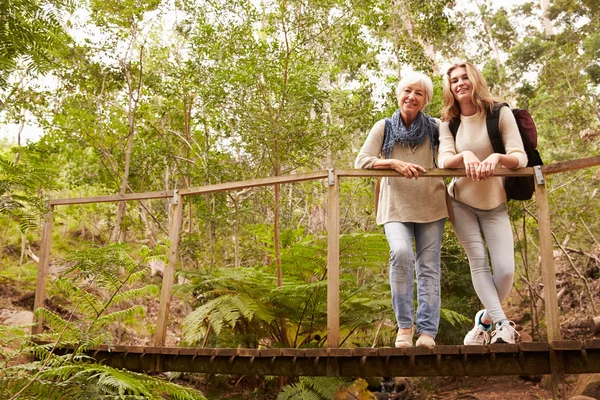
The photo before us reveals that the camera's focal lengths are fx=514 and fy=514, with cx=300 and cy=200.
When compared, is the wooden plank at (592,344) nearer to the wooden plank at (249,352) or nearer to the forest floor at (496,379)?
the wooden plank at (249,352)

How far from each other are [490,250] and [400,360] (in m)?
0.96

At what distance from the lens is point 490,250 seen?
337 centimetres

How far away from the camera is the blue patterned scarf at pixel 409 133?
137 inches

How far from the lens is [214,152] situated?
27.3 feet

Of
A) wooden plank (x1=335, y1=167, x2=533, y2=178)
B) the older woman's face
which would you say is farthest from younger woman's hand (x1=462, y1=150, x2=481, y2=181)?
the older woman's face

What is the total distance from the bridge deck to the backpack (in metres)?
1.02

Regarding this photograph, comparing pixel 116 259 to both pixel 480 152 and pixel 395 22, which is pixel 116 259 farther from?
pixel 395 22

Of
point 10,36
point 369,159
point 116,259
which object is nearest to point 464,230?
point 369,159

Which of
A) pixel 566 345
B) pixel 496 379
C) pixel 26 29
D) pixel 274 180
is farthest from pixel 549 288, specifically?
pixel 496 379

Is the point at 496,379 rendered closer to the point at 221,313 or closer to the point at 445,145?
the point at 221,313

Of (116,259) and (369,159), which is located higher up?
(369,159)

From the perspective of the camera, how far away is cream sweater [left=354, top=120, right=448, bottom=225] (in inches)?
133

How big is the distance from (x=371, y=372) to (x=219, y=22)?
→ 550cm

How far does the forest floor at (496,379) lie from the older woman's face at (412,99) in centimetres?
384
